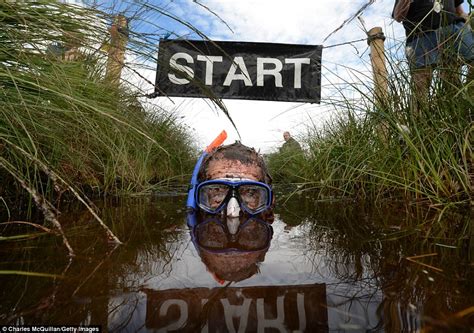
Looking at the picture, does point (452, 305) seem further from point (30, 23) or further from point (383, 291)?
point (30, 23)

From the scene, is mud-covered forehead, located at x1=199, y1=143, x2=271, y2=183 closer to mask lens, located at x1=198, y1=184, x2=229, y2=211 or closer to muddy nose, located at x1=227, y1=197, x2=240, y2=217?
mask lens, located at x1=198, y1=184, x2=229, y2=211

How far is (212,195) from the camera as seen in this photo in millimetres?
2043

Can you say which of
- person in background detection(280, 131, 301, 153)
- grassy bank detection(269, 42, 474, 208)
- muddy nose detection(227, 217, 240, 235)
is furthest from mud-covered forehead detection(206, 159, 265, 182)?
person in background detection(280, 131, 301, 153)

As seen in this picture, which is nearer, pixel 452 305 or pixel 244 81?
pixel 452 305

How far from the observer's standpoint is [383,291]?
2.18ft

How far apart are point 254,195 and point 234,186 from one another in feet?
0.65

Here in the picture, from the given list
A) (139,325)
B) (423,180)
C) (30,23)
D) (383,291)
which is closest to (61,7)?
(30,23)

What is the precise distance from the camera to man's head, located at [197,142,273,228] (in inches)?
74.8

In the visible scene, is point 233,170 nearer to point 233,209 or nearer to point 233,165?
point 233,165

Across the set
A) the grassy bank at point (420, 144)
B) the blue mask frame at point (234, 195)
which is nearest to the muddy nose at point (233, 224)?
the blue mask frame at point (234, 195)

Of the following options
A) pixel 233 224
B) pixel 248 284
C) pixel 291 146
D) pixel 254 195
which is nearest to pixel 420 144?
pixel 254 195

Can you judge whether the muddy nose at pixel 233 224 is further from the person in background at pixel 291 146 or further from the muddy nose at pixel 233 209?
the person in background at pixel 291 146

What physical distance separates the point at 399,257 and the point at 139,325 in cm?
79

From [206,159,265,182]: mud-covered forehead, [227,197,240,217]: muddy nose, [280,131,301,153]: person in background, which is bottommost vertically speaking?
[227,197,240,217]: muddy nose
